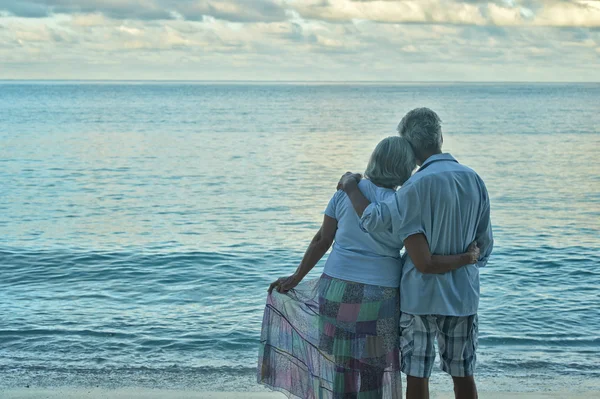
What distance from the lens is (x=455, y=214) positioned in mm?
3545

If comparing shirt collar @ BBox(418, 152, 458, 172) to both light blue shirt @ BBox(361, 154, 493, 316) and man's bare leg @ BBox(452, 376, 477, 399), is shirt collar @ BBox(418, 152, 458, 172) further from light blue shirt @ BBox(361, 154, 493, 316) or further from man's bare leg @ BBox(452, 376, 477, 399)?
man's bare leg @ BBox(452, 376, 477, 399)

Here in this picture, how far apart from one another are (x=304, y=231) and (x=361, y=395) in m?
10.4

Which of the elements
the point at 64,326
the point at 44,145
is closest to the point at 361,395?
the point at 64,326

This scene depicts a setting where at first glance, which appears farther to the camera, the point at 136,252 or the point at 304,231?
the point at 304,231

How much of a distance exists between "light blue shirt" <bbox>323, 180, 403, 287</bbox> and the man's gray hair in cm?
26

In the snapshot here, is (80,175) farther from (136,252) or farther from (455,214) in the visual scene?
(455,214)

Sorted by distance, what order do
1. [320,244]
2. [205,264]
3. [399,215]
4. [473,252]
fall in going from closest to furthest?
[399,215]
[473,252]
[320,244]
[205,264]

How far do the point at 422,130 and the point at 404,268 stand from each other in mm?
678

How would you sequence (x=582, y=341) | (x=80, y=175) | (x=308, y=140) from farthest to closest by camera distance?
(x=308, y=140)
(x=80, y=175)
(x=582, y=341)

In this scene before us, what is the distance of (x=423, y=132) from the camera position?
11.8ft

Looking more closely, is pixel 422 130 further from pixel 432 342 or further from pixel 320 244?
pixel 432 342

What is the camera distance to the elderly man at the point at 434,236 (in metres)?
3.49

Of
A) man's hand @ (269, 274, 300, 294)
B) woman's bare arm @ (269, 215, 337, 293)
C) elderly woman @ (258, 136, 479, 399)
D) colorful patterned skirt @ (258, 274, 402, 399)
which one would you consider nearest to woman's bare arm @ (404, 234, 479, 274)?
elderly woman @ (258, 136, 479, 399)

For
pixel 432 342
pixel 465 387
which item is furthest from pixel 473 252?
pixel 465 387
